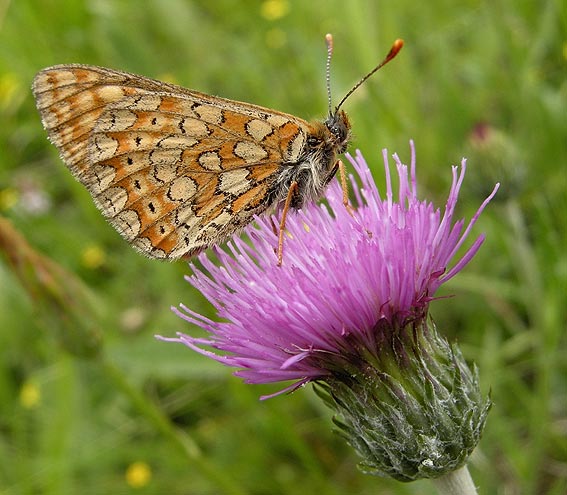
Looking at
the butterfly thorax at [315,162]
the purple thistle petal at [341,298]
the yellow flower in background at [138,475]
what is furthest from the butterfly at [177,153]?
the yellow flower in background at [138,475]

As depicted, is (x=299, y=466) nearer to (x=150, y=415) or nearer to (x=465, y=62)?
(x=150, y=415)

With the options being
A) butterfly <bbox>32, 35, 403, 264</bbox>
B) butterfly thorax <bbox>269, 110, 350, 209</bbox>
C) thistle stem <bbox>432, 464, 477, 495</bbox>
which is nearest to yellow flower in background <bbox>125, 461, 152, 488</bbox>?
butterfly <bbox>32, 35, 403, 264</bbox>

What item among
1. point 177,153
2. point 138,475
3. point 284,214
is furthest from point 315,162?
point 138,475

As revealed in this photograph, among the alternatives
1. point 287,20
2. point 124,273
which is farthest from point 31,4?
point 124,273

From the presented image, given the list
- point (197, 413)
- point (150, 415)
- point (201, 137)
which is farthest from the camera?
point (197, 413)

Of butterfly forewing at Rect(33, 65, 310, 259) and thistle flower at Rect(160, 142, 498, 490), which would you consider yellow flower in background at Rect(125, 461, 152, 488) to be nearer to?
butterfly forewing at Rect(33, 65, 310, 259)

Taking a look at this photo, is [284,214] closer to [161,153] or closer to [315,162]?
[315,162]
